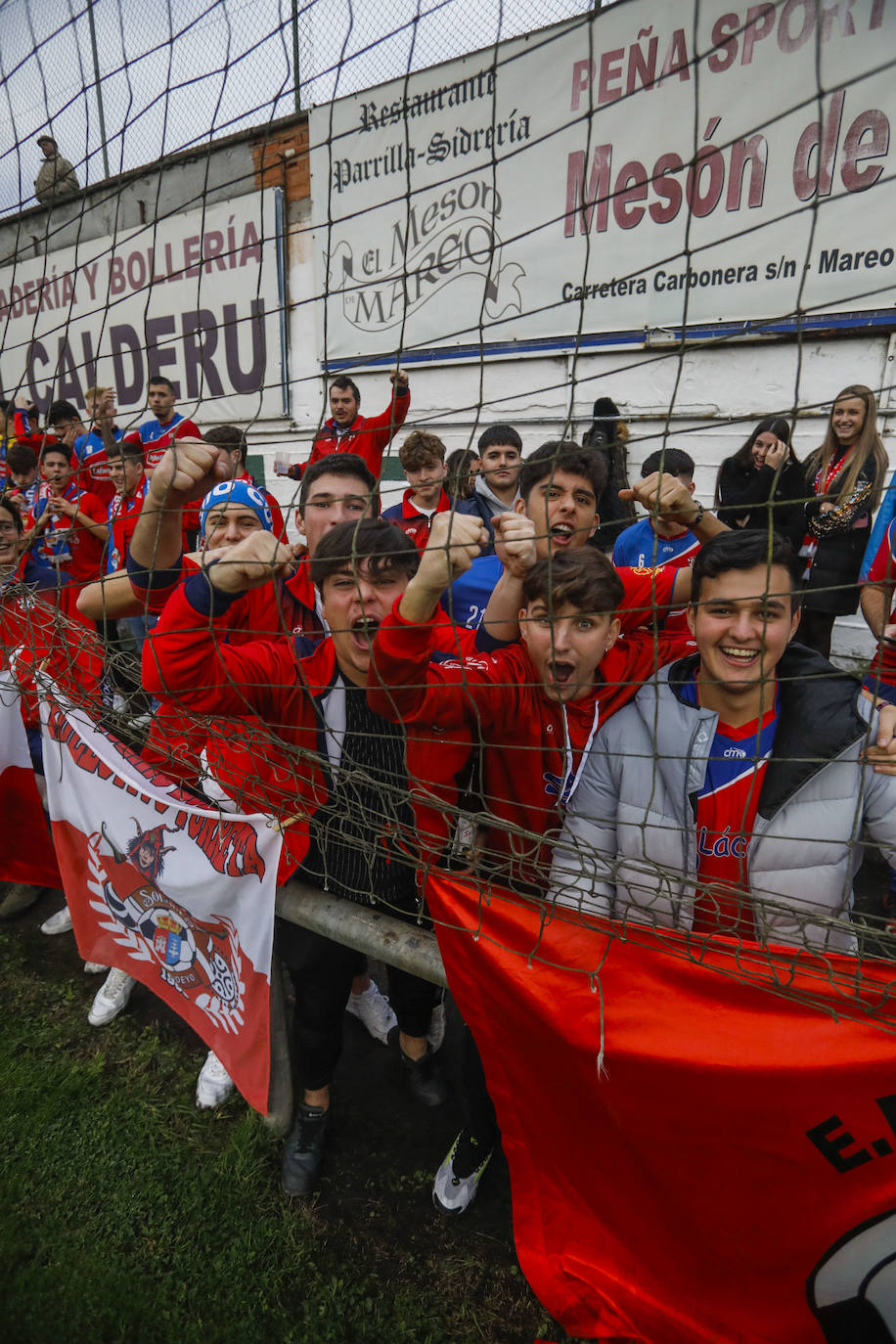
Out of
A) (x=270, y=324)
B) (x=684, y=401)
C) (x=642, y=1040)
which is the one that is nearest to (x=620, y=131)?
(x=684, y=401)

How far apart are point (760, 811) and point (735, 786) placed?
3.2 inches

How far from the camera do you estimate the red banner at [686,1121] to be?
1364 mm

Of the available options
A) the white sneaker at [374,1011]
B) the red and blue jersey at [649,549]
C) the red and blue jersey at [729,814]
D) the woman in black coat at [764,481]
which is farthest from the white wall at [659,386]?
the white sneaker at [374,1011]

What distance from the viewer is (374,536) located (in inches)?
74.2

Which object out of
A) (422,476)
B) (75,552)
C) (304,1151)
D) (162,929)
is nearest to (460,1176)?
(304,1151)

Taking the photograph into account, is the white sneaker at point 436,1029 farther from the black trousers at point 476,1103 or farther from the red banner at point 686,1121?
the red banner at point 686,1121

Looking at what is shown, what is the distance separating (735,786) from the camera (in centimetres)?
165

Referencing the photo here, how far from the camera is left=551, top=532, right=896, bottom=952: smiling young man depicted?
1.54 meters

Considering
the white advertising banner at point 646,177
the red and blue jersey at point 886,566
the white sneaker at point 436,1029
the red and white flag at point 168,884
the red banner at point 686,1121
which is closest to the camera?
the red banner at point 686,1121

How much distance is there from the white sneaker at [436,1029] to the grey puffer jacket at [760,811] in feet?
3.58

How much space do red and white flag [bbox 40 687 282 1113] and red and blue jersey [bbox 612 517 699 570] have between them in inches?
79.4

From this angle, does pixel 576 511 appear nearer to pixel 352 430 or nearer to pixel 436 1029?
pixel 436 1029

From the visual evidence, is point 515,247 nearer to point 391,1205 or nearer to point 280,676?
point 280,676

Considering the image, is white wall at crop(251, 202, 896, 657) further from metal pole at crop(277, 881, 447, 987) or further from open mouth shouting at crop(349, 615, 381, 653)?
metal pole at crop(277, 881, 447, 987)
